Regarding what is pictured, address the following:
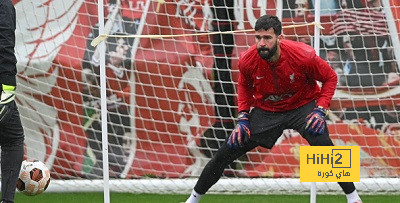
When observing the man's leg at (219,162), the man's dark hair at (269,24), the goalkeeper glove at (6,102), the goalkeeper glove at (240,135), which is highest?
the man's dark hair at (269,24)

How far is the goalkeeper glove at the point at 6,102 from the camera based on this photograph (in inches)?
238

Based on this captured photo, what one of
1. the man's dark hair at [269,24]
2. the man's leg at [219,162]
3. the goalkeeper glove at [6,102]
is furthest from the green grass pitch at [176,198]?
the man's dark hair at [269,24]

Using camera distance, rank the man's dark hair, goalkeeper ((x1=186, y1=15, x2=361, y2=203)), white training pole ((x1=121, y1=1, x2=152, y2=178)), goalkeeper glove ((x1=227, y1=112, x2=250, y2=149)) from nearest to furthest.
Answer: the man's dark hair → goalkeeper ((x1=186, y1=15, x2=361, y2=203)) → goalkeeper glove ((x1=227, y1=112, x2=250, y2=149)) → white training pole ((x1=121, y1=1, x2=152, y2=178))

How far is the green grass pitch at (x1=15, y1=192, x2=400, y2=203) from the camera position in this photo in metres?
7.78

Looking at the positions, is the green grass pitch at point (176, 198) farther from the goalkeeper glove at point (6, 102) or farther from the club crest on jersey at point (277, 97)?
the goalkeeper glove at point (6, 102)

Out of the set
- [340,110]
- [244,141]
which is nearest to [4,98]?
[244,141]

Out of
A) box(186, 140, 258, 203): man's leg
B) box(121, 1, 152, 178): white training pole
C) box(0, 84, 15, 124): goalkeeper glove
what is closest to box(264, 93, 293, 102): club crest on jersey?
box(186, 140, 258, 203): man's leg

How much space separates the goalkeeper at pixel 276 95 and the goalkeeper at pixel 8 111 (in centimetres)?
126

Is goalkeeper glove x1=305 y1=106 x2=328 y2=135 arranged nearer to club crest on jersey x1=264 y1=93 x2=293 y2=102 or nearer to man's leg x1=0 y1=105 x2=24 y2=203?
club crest on jersey x1=264 y1=93 x2=293 y2=102

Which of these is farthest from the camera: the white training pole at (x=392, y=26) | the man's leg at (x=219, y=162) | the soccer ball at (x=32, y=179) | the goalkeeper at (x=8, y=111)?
the white training pole at (x=392, y=26)

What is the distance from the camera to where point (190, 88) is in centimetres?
846

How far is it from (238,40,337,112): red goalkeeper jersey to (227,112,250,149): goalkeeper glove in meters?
0.11

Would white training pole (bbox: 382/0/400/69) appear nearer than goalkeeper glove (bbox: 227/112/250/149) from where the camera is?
No

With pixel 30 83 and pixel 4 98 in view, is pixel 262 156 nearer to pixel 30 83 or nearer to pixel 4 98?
pixel 30 83
